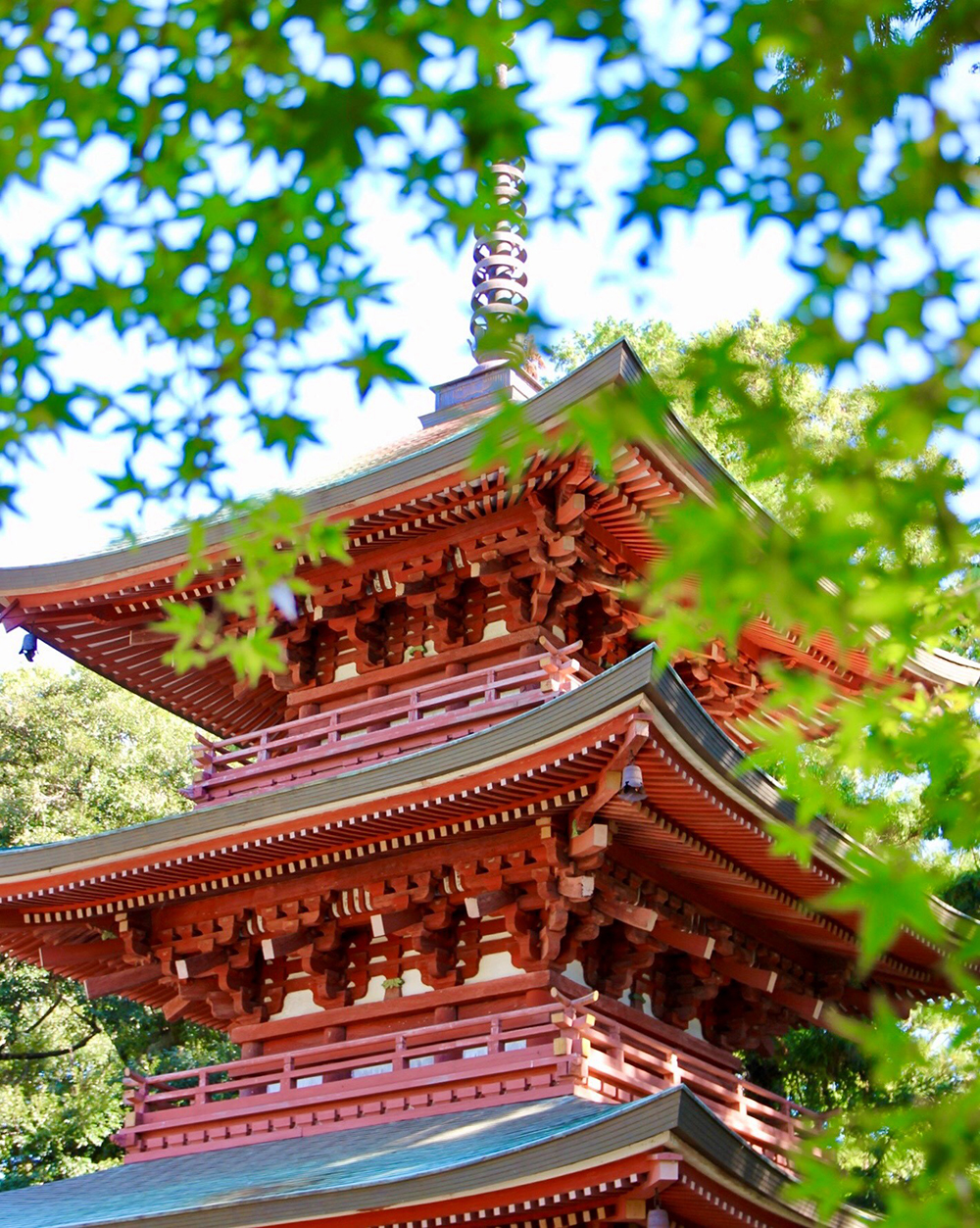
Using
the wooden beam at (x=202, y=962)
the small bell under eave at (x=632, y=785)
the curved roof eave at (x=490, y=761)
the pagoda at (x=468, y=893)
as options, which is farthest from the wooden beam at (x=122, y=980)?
the small bell under eave at (x=632, y=785)

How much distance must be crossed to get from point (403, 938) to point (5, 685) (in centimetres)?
1772

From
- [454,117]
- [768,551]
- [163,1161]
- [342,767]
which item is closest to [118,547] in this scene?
[342,767]

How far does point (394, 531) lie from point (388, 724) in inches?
66.9

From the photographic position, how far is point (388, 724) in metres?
12.0

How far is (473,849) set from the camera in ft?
34.8

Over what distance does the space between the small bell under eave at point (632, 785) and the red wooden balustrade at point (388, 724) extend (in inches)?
59.6

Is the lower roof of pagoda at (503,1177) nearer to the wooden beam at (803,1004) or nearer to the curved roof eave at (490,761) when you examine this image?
the curved roof eave at (490,761)

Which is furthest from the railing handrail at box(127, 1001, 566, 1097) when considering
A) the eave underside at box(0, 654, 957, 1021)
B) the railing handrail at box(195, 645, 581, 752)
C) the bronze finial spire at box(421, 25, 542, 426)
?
the bronze finial spire at box(421, 25, 542, 426)

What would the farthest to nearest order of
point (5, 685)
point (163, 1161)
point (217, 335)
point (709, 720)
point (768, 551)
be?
1. point (5, 685)
2. point (163, 1161)
3. point (709, 720)
4. point (217, 335)
5. point (768, 551)

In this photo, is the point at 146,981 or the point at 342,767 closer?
the point at 342,767

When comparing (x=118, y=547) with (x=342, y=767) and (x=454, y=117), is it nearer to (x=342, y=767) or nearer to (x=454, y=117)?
(x=342, y=767)

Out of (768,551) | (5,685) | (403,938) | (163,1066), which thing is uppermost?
(5,685)

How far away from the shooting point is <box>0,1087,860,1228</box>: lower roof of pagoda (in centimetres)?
803

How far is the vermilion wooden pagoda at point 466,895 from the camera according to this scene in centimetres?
895
